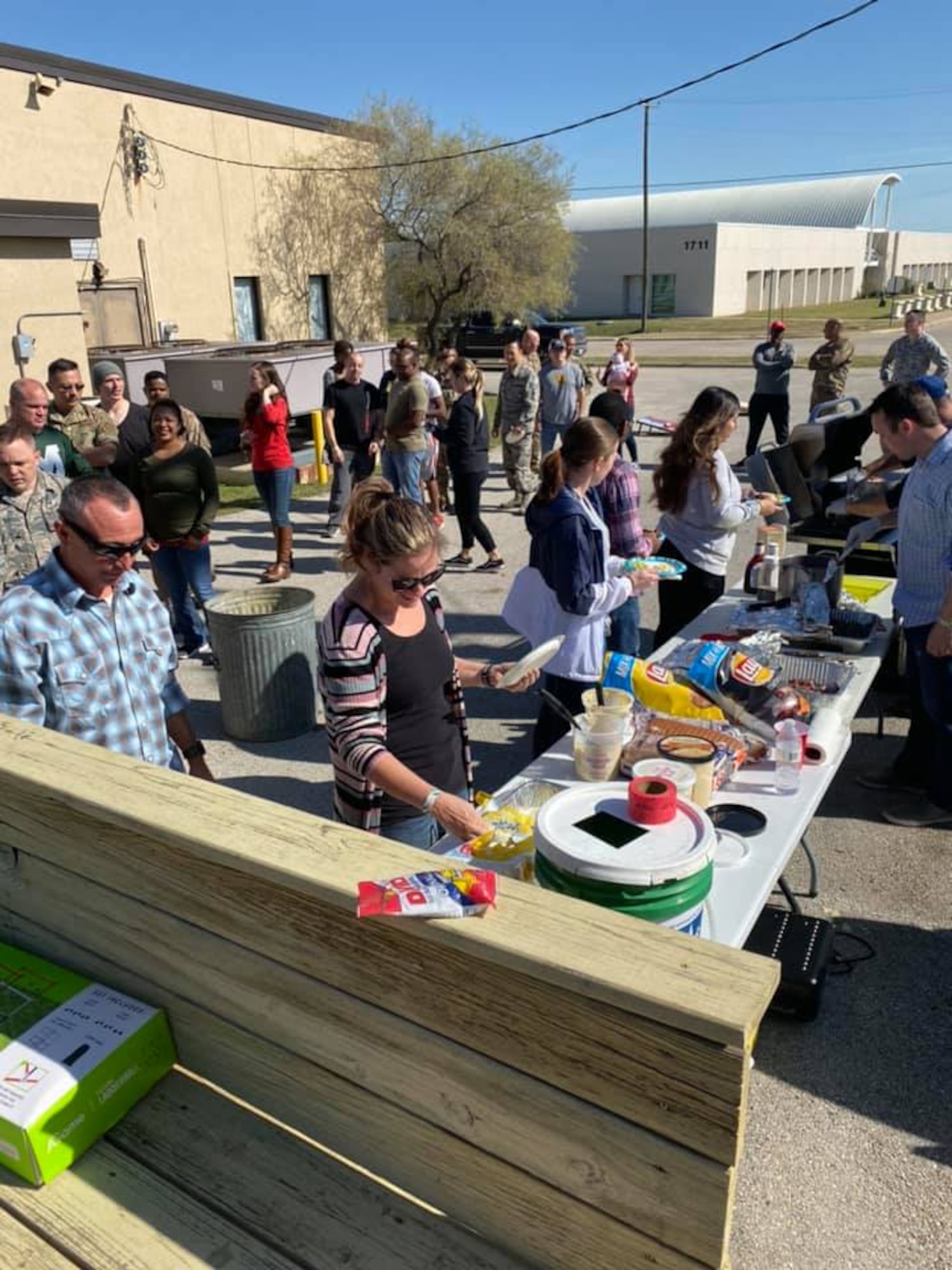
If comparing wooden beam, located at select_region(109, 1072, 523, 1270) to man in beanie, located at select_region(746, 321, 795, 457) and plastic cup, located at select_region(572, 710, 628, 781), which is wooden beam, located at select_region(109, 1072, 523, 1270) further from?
man in beanie, located at select_region(746, 321, 795, 457)

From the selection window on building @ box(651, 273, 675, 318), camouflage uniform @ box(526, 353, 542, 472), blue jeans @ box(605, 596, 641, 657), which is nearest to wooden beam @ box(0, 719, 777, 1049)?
blue jeans @ box(605, 596, 641, 657)

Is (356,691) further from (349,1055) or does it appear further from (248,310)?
(248,310)

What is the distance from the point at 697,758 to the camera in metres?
2.84

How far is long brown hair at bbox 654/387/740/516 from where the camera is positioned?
185 inches

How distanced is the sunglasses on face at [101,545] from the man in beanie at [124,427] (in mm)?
3487

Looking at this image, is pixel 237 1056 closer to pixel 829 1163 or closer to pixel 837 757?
pixel 829 1163

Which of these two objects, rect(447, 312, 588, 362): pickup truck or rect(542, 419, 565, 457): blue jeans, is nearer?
rect(542, 419, 565, 457): blue jeans

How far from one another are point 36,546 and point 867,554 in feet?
15.9

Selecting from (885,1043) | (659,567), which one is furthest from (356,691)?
(885,1043)

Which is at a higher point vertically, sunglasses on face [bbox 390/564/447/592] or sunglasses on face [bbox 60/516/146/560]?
sunglasses on face [bbox 60/516/146/560]

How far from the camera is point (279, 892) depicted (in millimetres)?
1554

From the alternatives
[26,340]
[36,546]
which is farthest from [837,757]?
[26,340]

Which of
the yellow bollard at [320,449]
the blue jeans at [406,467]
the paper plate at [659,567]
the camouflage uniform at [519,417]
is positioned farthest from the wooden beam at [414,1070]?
the yellow bollard at [320,449]

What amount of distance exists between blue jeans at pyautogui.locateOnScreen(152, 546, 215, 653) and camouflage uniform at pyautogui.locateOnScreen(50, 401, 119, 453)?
0.93m
